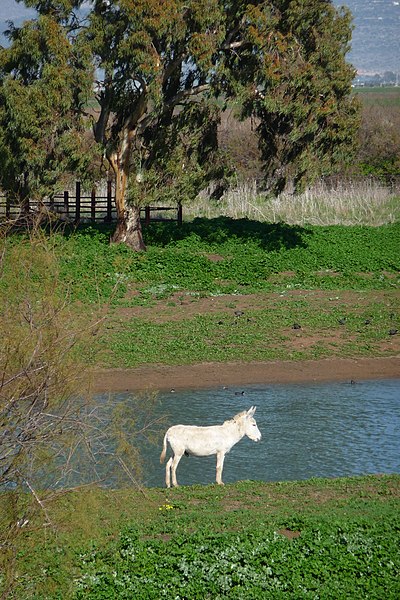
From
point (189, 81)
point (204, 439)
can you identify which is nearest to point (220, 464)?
point (204, 439)

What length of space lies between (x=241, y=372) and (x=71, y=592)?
572 inches

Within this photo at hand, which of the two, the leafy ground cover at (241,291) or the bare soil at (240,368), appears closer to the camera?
the bare soil at (240,368)

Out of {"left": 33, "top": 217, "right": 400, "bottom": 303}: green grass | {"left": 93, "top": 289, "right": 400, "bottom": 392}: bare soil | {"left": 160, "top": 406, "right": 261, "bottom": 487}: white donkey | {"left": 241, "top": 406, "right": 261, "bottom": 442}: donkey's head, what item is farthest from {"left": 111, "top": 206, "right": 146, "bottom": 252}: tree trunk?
{"left": 160, "top": 406, "right": 261, "bottom": 487}: white donkey

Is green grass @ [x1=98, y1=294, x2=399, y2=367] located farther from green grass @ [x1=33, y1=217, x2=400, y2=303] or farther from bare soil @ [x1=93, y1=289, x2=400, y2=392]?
green grass @ [x1=33, y1=217, x2=400, y2=303]

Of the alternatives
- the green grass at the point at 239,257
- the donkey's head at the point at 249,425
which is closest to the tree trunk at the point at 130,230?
the green grass at the point at 239,257

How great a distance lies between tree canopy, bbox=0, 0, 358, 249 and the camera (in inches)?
1348

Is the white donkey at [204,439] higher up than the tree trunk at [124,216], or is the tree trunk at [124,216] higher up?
the tree trunk at [124,216]

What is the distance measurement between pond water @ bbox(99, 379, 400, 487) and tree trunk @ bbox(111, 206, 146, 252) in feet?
42.4

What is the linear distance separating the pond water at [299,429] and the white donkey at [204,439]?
1.58ft

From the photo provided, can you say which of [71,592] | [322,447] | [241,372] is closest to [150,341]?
[241,372]

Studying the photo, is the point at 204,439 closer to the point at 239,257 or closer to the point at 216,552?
the point at 216,552

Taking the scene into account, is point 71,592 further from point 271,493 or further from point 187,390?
point 187,390

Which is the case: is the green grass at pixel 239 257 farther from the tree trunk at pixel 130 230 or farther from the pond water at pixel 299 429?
the pond water at pixel 299 429

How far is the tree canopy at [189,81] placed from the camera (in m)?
34.2
